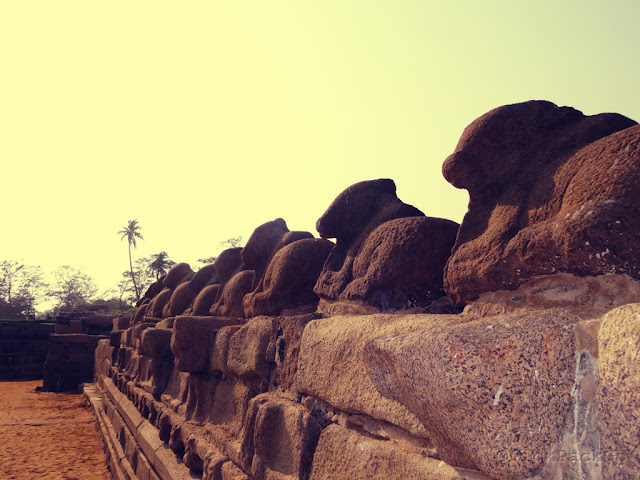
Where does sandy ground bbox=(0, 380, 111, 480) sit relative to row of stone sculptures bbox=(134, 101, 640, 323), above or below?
below

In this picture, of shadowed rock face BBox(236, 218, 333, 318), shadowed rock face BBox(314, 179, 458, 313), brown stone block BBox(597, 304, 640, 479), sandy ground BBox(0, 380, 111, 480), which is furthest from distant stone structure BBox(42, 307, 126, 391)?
brown stone block BBox(597, 304, 640, 479)

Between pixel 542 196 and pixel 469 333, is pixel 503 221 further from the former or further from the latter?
pixel 469 333

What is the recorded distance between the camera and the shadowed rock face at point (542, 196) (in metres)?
1.27

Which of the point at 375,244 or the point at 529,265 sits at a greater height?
the point at 375,244

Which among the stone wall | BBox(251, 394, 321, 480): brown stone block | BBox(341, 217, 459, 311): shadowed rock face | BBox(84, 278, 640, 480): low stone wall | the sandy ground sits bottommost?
the sandy ground

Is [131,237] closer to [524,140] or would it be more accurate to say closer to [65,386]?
[65,386]

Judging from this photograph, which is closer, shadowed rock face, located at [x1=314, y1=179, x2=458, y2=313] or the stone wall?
shadowed rock face, located at [x1=314, y1=179, x2=458, y2=313]

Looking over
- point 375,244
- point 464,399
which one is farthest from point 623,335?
point 375,244

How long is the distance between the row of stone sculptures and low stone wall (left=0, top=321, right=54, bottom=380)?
2015 centimetres

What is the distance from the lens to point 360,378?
183 cm

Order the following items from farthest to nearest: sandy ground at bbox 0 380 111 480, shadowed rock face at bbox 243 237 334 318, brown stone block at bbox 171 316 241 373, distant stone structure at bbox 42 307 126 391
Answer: distant stone structure at bbox 42 307 126 391 → sandy ground at bbox 0 380 111 480 → brown stone block at bbox 171 316 241 373 → shadowed rock face at bbox 243 237 334 318

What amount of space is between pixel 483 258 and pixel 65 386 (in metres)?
16.3

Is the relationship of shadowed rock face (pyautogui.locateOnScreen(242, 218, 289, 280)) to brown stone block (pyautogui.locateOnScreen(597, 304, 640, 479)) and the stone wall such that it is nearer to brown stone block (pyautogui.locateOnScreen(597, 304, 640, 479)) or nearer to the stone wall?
brown stone block (pyautogui.locateOnScreen(597, 304, 640, 479))

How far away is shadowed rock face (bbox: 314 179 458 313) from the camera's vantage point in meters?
2.12
